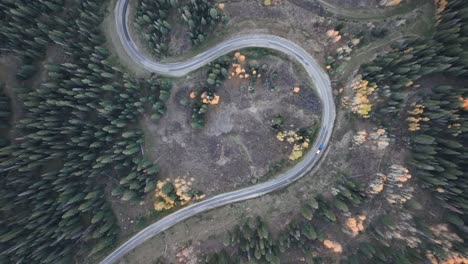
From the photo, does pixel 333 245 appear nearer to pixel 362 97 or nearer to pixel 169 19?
pixel 362 97

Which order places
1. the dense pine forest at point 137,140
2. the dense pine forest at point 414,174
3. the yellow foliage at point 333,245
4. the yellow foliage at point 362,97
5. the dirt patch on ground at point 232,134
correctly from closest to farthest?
the dense pine forest at point 414,174 < the dense pine forest at point 137,140 < the yellow foliage at point 333,245 < the yellow foliage at point 362,97 < the dirt patch on ground at point 232,134

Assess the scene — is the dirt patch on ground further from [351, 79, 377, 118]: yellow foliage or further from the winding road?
[351, 79, 377, 118]: yellow foliage

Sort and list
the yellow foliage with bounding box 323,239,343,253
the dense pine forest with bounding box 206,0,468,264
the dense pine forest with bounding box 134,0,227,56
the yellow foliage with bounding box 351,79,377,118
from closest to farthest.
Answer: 1. the dense pine forest with bounding box 206,0,468,264
2. the yellow foliage with bounding box 323,239,343,253
3. the yellow foliage with bounding box 351,79,377,118
4. the dense pine forest with bounding box 134,0,227,56

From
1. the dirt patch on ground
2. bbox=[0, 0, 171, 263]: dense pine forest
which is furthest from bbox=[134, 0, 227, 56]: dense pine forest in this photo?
the dirt patch on ground

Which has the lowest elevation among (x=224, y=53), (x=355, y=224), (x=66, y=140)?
(x=355, y=224)

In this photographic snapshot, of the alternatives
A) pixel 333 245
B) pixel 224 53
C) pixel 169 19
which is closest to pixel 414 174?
pixel 333 245

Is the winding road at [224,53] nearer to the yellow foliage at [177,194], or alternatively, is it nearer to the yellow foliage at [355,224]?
the yellow foliage at [177,194]

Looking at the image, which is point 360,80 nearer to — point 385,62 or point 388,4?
point 385,62

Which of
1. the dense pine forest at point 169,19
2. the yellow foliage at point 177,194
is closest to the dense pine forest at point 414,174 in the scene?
the yellow foliage at point 177,194

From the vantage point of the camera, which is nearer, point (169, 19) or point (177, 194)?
point (177, 194)
